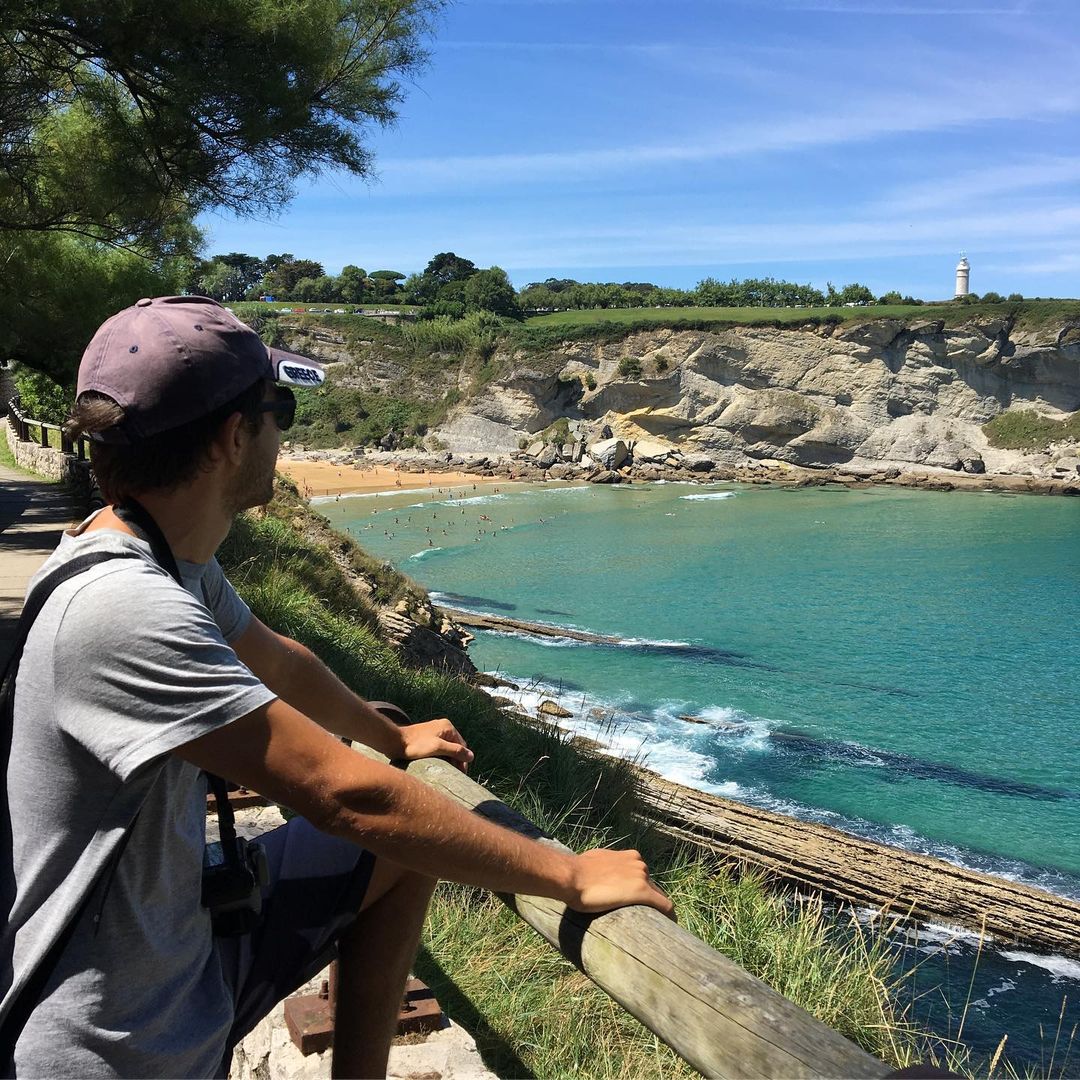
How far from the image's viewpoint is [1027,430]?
55.3 m

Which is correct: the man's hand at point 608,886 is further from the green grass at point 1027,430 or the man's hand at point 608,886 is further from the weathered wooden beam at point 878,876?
the green grass at point 1027,430

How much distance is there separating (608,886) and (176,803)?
32.2 inches

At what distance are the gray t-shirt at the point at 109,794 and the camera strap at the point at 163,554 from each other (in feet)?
0.30

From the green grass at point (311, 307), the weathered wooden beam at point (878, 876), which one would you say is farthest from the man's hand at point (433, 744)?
the green grass at point (311, 307)

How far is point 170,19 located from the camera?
7.63m

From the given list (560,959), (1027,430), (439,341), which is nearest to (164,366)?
(560,959)

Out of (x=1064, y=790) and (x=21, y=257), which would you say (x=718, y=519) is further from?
(x=21, y=257)

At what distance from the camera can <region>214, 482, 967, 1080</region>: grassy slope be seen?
3211 millimetres

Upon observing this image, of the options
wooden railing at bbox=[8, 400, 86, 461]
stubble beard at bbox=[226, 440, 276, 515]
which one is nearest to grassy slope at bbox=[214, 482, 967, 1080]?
stubble beard at bbox=[226, 440, 276, 515]

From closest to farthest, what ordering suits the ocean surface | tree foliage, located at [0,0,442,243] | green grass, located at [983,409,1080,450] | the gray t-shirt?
the gray t-shirt → tree foliage, located at [0,0,442,243] → the ocean surface → green grass, located at [983,409,1080,450]

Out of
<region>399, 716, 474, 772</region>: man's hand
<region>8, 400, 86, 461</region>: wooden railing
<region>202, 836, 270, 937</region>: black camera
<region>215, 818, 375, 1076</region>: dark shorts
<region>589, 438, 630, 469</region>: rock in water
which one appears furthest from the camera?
<region>589, 438, 630, 469</region>: rock in water

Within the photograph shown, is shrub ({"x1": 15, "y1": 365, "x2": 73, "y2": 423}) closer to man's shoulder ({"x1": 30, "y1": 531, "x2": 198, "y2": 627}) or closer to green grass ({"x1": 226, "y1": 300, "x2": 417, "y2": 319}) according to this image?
man's shoulder ({"x1": 30, "y1": 531, "x2": 198, "y2": 627})

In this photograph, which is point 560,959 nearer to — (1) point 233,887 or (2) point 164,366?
(1) point 233,887

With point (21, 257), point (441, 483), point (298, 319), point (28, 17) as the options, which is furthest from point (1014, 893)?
point (298, 319)
